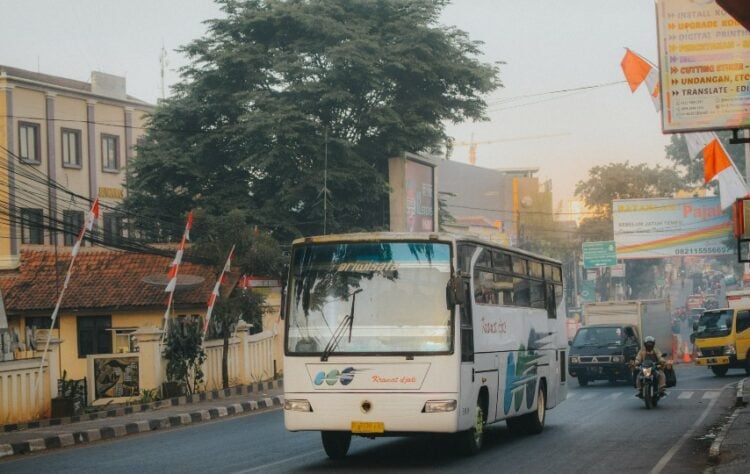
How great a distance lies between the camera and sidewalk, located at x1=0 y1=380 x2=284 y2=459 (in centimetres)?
1911

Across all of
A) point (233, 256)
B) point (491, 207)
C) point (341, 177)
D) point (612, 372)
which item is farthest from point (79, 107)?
point (491, 207)

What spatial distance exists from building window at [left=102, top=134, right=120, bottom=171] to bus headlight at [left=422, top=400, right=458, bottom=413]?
50.3 m

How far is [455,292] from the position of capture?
1377 centimetres

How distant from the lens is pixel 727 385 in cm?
3353

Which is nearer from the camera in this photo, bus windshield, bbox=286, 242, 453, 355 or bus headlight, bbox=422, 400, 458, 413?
bus headlight, bbox=422, 400, 458, 413

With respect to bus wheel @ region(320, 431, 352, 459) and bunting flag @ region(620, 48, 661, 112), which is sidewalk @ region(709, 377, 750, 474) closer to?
bus wheel @ region(320, 431, 352, 459)

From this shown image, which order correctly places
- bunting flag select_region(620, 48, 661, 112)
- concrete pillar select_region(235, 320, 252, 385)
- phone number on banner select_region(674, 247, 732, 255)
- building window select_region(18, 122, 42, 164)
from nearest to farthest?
concrete pillar select_region(235, 320, 252, 385) → bunting flag select_region(620, 48, 661, 112) → building window select_region(18, 122, 42, 164) → phone number on banner select_region(674, 247, 732, 255)

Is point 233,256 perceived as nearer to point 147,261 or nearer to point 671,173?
point 147,261

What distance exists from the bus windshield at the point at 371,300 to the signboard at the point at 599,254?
58.1m

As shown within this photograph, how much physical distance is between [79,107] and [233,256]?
29.3m

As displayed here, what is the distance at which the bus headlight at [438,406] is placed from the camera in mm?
13992

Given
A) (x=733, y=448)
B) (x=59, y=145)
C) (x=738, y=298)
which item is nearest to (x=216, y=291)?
(x=733, y=448)

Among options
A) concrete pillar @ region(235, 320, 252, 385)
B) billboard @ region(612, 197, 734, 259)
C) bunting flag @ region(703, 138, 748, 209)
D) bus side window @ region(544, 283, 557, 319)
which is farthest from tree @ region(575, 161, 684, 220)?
bus side window @ region(544, 283, 557, 319)

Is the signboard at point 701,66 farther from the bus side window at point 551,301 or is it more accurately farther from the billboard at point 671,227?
the billboard at point 671,227
